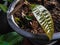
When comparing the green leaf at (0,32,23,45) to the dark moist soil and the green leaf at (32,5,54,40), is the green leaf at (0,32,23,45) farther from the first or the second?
the green leaf at (32,5,54,40)

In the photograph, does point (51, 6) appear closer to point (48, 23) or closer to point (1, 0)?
point (48, 23)

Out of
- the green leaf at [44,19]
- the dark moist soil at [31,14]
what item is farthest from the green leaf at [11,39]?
the green leaf at [44,19]

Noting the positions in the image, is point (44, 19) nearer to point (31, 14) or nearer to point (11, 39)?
point (31, 14)

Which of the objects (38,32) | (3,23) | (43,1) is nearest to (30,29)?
(38,32)

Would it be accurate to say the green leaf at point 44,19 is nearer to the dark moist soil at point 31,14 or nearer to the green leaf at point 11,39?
the dark moist soil at point 31,14

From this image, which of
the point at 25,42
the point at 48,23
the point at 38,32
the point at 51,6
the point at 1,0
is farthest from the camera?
the point at 1,0

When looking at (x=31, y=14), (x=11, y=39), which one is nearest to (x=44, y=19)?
(x=31, y=14)

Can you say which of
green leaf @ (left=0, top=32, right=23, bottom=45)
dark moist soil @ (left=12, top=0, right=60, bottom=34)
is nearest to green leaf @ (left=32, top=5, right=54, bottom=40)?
dark moist soil @ (left=12, top=0, right=60, bottom=34)
